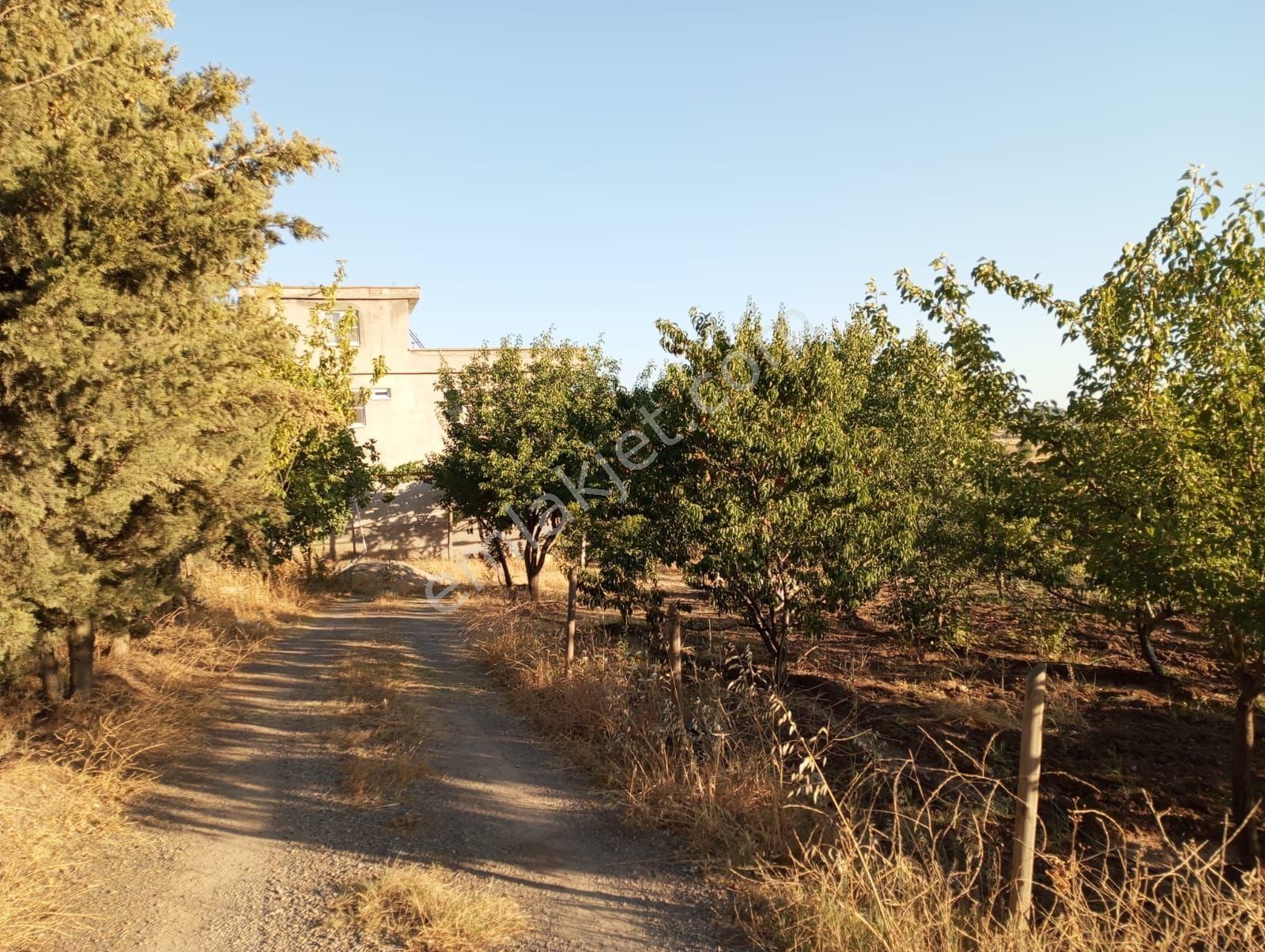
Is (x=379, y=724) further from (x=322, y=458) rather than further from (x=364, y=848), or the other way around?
(x=322, y=458)

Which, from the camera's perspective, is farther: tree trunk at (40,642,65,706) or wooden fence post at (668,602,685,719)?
tree trunk at (40,642,65,706)

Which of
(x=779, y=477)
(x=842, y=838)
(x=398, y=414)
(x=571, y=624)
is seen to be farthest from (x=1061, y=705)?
(x=398, y=414)

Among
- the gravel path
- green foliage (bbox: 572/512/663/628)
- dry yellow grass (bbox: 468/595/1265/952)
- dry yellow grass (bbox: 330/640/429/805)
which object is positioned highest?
green foliage (bbox: 572/512/663/628)

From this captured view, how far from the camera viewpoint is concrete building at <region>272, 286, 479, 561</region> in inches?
1128

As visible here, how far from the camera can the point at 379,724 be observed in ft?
25.8

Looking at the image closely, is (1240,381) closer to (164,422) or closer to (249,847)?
(249,847)

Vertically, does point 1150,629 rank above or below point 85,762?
above

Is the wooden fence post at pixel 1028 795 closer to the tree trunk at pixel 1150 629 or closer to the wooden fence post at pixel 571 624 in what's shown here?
the tree trunk at pixel 1150 629

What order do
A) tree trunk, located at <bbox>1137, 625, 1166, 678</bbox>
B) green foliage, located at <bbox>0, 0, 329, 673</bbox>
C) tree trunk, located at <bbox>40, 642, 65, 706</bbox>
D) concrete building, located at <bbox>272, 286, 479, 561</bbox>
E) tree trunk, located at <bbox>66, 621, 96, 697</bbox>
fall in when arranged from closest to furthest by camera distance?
green foliage, located at <bbox>0, 0, 329, 673</bbox>
tree trunk, located at <bbox>40, 642, 65, 706</bbox>
tree trunk, located at <bbox>66, 621, 96, 697</bbox>
tree trunk, located at <bbox>1137, 625, 1166, 678</bbox>
concrete building, located at <bbox>272, 286, 479, 561</bbox>

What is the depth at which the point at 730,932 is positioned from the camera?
4.11 metres

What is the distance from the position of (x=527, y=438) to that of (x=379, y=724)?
828cm

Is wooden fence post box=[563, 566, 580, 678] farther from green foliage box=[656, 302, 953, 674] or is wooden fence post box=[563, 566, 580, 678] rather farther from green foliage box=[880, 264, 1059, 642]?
green foliage box=[880, 264, 1059, 642]

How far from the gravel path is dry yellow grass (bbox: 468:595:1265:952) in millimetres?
369

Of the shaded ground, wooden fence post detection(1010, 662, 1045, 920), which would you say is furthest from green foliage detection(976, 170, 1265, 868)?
wooden fence post detection(1010, 662, 1045, 920)
